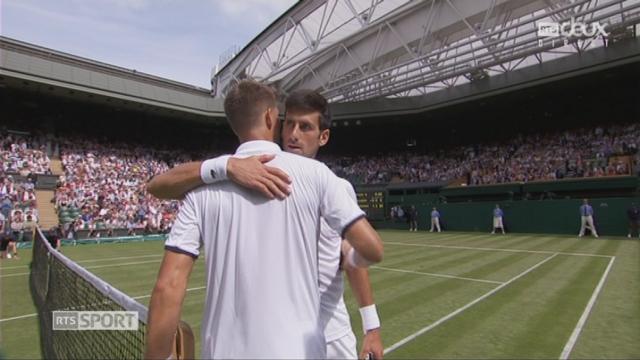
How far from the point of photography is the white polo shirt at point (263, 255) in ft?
5.55

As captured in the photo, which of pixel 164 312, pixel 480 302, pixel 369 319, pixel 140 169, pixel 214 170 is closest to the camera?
pixel 164 312

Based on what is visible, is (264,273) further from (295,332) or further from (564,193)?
(564,193)

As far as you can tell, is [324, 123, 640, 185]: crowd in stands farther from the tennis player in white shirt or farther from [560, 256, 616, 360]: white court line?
the tennis player in white shirt

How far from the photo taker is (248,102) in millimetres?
1903

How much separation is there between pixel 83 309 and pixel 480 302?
6652 millimetres

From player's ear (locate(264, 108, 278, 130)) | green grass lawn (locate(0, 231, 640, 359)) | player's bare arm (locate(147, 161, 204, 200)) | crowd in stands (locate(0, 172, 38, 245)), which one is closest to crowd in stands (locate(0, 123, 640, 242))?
crowd in stands (locate(0, 172, 38, 245))

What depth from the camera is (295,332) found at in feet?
5.60

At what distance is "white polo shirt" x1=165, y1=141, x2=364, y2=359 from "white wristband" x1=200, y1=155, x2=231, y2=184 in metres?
0.04

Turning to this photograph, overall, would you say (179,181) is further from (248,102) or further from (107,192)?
(107,192)

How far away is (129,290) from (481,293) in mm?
7709

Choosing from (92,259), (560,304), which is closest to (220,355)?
(560,304)

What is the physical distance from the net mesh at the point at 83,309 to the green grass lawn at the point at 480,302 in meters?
0.41

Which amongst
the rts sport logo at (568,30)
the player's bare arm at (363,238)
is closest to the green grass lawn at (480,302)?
the player's bare arm at (363,238)

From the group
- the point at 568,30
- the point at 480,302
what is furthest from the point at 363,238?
the point at 568,30
